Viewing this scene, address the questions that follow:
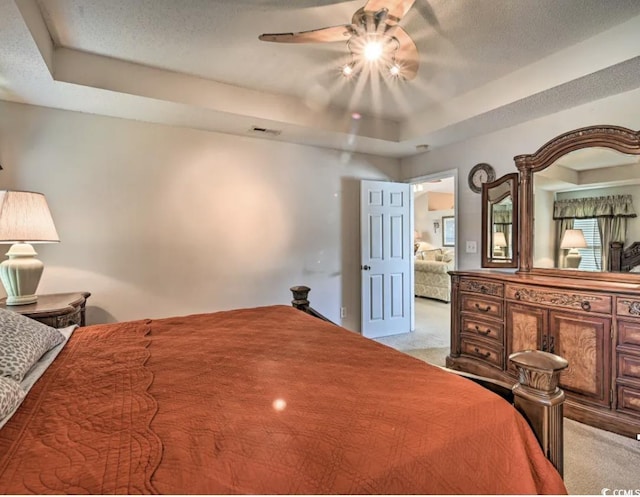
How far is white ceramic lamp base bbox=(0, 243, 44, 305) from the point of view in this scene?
2.26 meters

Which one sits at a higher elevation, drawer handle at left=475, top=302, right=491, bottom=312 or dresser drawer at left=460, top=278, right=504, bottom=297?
dresser drawer at left=460, top=278, right=504, bottom=297

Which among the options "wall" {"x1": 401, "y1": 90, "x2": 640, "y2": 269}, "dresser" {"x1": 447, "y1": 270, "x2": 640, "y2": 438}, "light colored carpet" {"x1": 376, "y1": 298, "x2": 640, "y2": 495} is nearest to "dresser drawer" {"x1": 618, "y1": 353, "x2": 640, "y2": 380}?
"dresser" {"x1": 447, "y1": 270, "x2": 640, "y2": 438}

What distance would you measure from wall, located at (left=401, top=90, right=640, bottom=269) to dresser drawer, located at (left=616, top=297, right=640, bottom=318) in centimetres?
135

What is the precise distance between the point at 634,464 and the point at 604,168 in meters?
1.98

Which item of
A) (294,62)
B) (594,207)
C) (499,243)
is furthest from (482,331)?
(294,62)

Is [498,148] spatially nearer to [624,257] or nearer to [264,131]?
[624,257]

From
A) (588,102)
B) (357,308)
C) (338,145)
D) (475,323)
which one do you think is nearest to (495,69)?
(588,102)

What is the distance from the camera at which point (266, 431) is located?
82cm

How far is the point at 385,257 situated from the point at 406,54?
2.74 metres

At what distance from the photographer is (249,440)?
0.79m

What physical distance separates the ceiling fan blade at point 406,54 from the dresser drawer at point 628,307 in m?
1.96

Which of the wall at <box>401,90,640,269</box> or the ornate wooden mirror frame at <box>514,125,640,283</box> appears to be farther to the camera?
the wall at <box>401,90,640,269</box>

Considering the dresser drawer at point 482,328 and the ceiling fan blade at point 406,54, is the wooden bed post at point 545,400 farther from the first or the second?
the dresser drawer at point 482,328

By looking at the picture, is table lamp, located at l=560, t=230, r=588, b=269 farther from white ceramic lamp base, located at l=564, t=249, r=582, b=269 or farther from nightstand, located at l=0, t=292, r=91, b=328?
nightstand, located at l=0, t=292, r=91, b=328
